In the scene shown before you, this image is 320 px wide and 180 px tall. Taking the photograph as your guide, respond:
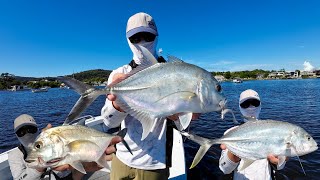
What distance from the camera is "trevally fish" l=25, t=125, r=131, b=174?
8.45 ft

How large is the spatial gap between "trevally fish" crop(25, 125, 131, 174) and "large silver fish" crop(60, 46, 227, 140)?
0.44 metres

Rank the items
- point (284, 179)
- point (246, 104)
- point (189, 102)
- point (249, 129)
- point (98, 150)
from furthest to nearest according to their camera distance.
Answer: point (284, 179) < point (246, 104) < point (249, 129) < point (98, 150) < point (189, 102)

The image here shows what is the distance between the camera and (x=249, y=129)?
3461 mm

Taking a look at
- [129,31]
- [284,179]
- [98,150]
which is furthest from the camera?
[284,179]

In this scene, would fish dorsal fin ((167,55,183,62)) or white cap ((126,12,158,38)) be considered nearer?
fish dorsal fin ((167,55,183,62))

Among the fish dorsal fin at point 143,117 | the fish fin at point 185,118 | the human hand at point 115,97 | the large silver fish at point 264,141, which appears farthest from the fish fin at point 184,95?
the large silver fish at point 264,141

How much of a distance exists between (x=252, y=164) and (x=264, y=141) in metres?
1.42

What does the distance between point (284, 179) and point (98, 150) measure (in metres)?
8.99

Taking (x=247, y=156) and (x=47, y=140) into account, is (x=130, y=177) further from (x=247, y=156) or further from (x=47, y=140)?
(x=247, y=156)

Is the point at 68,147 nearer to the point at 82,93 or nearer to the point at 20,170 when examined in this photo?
the point at 82,93

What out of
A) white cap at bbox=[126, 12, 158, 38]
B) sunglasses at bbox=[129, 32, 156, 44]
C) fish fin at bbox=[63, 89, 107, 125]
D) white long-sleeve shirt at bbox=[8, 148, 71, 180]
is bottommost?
white long-sleeve shirt at bbox=[8, 148, 71, 180]

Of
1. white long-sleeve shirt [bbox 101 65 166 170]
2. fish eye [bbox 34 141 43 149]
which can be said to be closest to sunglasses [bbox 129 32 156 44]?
white long-sleeve shirt [bbox 101 65 166 170]

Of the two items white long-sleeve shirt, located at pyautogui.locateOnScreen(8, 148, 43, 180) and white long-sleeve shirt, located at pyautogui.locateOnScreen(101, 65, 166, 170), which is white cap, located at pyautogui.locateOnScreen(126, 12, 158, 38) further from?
white long-sleeve shirt, located at pyautogui.locateOnScreen(8, 148, 43, 180)

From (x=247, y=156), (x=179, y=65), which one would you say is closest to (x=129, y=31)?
(x=179, y=65)
